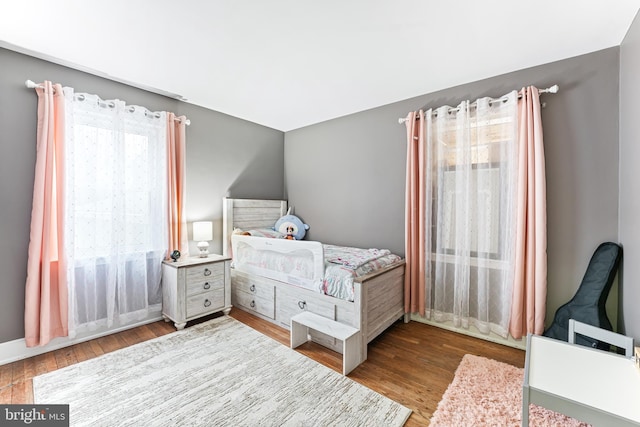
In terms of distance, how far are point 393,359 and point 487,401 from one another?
69 centimetres

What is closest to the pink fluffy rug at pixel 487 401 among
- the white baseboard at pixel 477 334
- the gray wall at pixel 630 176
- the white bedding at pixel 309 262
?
the white baseboard at pixel 477 334

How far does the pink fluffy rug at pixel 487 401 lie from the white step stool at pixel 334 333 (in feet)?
2.07

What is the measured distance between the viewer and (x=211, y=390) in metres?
1.82

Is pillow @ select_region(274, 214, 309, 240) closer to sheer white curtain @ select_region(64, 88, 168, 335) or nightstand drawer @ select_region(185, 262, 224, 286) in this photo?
nightstand drawer @ select_region(185, 262, 224, 286)

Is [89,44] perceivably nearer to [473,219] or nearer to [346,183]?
[346,183]

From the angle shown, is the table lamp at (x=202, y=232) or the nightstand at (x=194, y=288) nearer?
the nightstand at (x=194, y=288)

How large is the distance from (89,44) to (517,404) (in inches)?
155

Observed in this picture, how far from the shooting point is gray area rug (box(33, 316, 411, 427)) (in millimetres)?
1584

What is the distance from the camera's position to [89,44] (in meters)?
2.06

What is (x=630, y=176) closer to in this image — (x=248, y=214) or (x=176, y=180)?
(x=248, y=214)

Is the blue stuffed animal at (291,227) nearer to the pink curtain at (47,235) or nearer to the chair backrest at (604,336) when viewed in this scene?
the pink curtain at (47,235)

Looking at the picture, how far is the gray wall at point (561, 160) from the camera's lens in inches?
82.3

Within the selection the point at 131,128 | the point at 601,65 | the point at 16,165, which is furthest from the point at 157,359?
the point at 601,65

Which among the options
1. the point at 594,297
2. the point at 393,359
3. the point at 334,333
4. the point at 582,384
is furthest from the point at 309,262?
the point at 594,297
